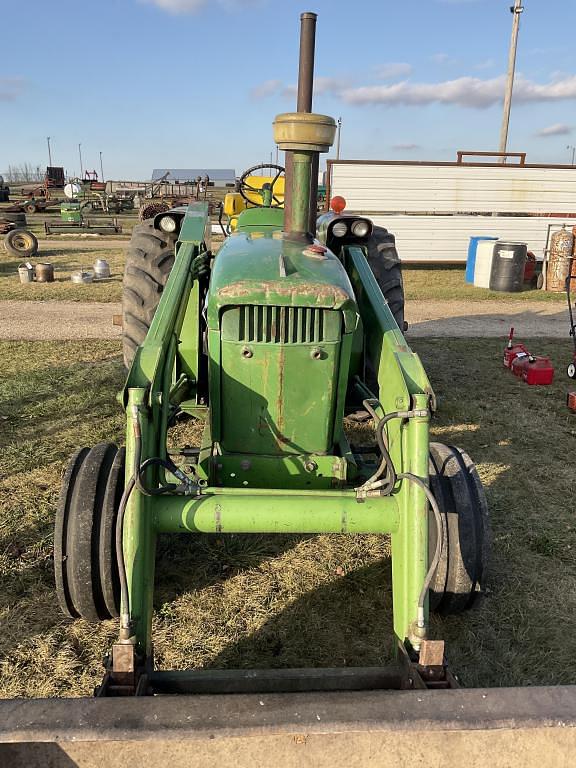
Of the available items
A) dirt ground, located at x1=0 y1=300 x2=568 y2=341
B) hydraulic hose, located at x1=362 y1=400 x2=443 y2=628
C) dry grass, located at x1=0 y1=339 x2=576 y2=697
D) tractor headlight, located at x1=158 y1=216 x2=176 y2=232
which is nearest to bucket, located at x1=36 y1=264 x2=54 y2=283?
dirt ground, located at x1=0 y1=300 x2=568 y2=341

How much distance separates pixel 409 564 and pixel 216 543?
161cm

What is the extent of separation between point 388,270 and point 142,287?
83.5 inches

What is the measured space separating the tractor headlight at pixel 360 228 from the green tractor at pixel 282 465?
1.07 metres

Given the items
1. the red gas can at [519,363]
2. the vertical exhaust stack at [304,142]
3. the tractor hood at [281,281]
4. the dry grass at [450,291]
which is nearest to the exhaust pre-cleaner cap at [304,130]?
the vertical exhaust stack at [304,142]

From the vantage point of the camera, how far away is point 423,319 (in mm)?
10234

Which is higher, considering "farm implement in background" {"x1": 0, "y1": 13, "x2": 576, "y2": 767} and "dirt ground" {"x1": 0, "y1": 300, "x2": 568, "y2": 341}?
"farm implement in background" {"x1": 0, "y1": 13, "x2": 576, "y2": 767}

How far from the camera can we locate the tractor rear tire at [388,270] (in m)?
5.20

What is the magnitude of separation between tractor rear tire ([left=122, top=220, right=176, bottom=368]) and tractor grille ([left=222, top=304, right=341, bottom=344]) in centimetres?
212

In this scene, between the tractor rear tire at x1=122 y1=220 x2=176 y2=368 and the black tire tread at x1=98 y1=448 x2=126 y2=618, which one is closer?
the black tire tread at x1=98 y1=448 x2=126 y2=618

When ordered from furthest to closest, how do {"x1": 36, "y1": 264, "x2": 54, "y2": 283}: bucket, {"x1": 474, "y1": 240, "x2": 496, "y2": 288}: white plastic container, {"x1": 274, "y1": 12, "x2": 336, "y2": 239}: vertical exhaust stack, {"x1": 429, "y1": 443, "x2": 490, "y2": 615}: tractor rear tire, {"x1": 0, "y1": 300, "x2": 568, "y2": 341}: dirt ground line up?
{"x1": 474, "y1": 240, "x2": 496, "y2": 288}: white plastic container
{"x1": 36, "y1": 264, "x2": 54, "y2": 283}: bucket
{"x1": 0, "y1": 300, "x2": 568, "y2": 341}: dirt ground
{"x1": 274, "y1": 12, "x2": 336, "y2": 239}: vertical exhaust stack
{"x1": 429, "y1": 443, "x2": 490, "y2": 615}: tractor rear tire

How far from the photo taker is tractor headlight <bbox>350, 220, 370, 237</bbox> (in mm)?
4305

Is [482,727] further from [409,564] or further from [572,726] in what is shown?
[409,564]

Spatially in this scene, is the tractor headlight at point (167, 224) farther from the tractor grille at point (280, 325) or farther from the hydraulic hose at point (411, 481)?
the hydraulic hose at point (411, 481)

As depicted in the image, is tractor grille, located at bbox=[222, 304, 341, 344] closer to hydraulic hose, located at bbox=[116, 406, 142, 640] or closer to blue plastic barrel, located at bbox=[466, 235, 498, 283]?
hydraulic hose, located at bbox=[116, 406, 142, 640]
